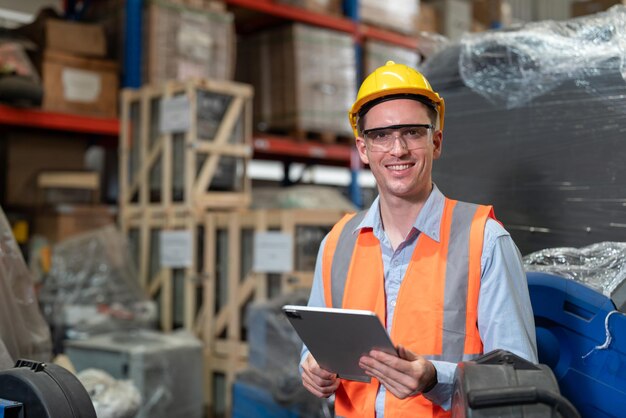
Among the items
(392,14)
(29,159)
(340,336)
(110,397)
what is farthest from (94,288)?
(392,14)

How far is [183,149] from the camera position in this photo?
5.68 m

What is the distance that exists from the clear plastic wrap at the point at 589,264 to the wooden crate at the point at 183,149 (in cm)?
352

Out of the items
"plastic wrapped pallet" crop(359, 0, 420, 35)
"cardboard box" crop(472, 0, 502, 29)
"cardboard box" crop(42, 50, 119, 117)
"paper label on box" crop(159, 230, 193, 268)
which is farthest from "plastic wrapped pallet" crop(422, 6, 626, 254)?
"cardboard box" crop(472, 0, 502, 29)

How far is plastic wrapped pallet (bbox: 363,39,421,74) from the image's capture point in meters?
7.64

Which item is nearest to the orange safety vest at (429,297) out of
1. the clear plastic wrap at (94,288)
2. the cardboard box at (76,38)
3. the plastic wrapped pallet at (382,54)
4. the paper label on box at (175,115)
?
the clear plastic wrap at (94,288)

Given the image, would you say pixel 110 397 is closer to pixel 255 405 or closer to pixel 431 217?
pixel 255 405

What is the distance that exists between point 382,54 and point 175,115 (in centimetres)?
287

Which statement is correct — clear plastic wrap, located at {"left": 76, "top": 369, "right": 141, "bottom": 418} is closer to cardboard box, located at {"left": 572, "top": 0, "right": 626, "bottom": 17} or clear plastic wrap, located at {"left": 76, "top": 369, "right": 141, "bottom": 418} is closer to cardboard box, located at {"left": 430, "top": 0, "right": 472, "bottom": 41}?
cardboard box, located at {"left": 572, "top": 0, "right": 626, "bottom": 17}

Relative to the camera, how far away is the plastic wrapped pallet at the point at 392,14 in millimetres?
7781

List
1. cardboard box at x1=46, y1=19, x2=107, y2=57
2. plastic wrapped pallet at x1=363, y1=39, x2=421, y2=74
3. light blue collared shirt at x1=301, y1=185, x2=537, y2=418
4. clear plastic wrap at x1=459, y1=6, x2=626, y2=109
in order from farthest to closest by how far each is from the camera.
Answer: plastic wrapped pallet at x1=363, y1=39, x2=421, y2=74 < cardboard box at x1=46, y1=19, x2=107, y2=57 < clear plastic wrap at x1=459, y1=6, x2=626, y2=109 < light blue collared shirt at x1=301, y1=185, x2=537, y2=418

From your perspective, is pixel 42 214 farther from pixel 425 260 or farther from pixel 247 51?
pixel 425 260

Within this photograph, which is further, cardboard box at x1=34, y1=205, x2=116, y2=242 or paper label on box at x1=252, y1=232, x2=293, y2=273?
cardboard box at x1=34, y1=205, x2=116, y2=242

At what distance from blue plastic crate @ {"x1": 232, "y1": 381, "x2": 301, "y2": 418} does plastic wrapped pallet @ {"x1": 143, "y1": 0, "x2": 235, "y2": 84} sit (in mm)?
2938

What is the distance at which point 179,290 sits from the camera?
5746 mm
